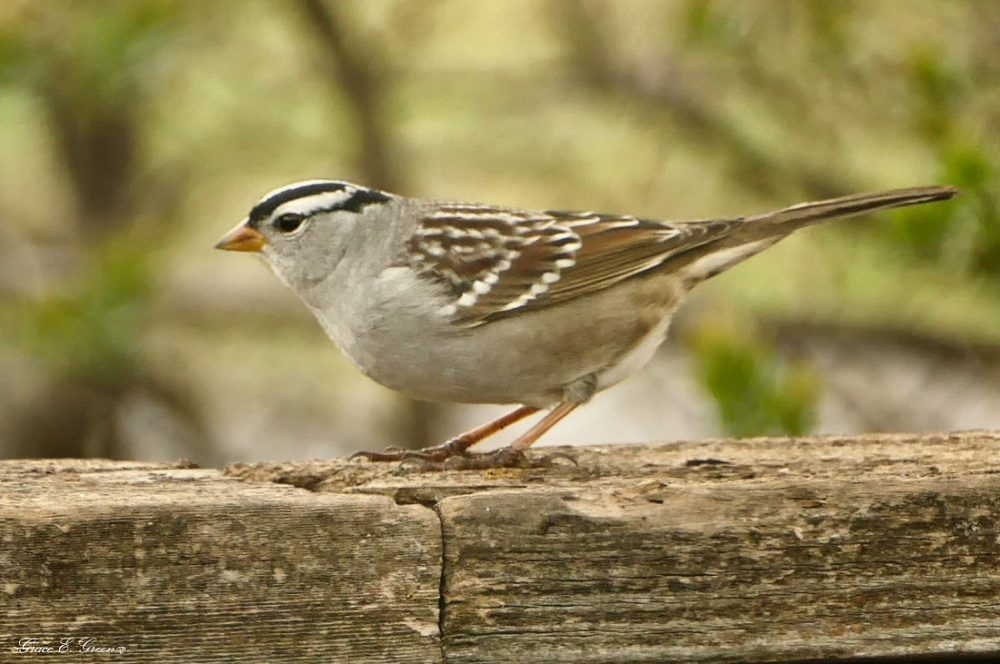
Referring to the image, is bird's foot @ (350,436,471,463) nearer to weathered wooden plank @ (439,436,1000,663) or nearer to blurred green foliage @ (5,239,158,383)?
weathered wooden plank @ (439,436,1000,663)

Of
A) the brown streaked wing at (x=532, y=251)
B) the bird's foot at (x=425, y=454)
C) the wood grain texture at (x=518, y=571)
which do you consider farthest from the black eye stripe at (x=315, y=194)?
the wood grain texture at (x=518, y=571)

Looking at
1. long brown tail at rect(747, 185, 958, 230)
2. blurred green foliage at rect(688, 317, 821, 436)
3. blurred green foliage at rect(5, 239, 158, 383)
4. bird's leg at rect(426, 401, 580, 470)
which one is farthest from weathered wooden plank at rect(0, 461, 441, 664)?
blurred green foliage at rect(5, 239, 158, 383)

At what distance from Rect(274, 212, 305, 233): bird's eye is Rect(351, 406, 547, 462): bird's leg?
29.7 inches

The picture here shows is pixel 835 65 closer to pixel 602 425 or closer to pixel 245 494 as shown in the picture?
pixel 245 494

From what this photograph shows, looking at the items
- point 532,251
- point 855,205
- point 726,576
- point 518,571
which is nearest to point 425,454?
point 532,251

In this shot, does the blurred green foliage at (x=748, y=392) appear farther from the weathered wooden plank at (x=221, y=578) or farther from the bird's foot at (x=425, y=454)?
the weathered wooden plank at (x=221, y=578)

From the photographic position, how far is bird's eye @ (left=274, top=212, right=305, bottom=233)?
3488 mm

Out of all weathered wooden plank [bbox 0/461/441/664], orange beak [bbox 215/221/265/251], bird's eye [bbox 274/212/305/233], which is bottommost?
weathered wooden plank [bbox 0/461/441/664]

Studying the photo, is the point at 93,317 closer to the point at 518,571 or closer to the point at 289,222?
the point at 289,222

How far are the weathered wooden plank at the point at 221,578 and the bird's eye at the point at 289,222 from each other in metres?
1.52

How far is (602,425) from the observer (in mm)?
7102

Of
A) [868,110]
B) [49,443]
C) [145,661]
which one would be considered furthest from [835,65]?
[49,443]

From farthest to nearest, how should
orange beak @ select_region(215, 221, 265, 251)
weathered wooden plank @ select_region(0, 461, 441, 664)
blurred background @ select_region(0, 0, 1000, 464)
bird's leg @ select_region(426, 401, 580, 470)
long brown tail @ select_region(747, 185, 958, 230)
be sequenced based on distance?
blurred background @ select_region(0, 0, 1000, 464) → orange beak @ select_region(215, 221, 265, 251) → long brown tail @ select_region(747, 185, 958, 230) → bird's leg @ select_region(426, 401, 580, 470) → weathered wooden plank @ select_region(0, 461, 441, 664)

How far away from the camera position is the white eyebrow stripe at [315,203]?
346 cm
